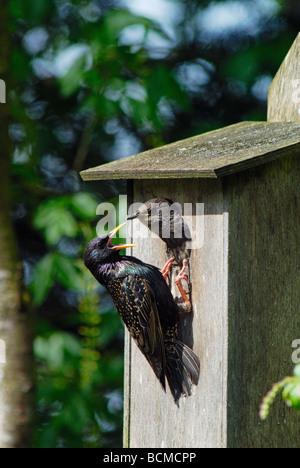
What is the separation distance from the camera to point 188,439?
2197 millimetres

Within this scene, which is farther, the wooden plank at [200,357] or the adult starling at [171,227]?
the adult starling at [171,227]

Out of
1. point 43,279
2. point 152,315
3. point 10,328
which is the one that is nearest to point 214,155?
point 152,315

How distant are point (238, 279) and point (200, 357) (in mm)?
308

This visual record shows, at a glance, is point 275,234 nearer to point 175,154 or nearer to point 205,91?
point 175,154

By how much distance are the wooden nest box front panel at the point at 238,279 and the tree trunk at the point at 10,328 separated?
139 centimetres

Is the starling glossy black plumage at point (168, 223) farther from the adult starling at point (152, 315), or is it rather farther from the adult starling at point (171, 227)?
the adult starling at point (152, 315)

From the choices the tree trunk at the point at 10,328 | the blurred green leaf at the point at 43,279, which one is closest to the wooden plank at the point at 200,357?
the blurred green leaf at the point at 43,279

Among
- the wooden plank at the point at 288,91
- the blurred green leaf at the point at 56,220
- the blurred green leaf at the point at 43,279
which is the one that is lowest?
the blurred green leaf at the point at 43,279

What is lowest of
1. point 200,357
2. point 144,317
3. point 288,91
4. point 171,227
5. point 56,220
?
point 200,357

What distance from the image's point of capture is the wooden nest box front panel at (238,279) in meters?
2.02

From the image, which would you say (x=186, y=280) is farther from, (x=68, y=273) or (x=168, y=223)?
(x=68, y=273)

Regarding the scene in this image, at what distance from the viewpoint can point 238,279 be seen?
2.02 metres

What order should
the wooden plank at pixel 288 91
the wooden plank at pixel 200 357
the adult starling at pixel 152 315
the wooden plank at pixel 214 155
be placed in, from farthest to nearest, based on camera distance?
the wooden plank at pixel 288 91 < the adult starling at pixel 152 315 < the wooden plank at pixel 200 357 < the wooden plank at pixel 214 155

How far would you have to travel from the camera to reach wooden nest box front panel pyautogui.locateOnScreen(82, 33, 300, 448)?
202 centimetres
